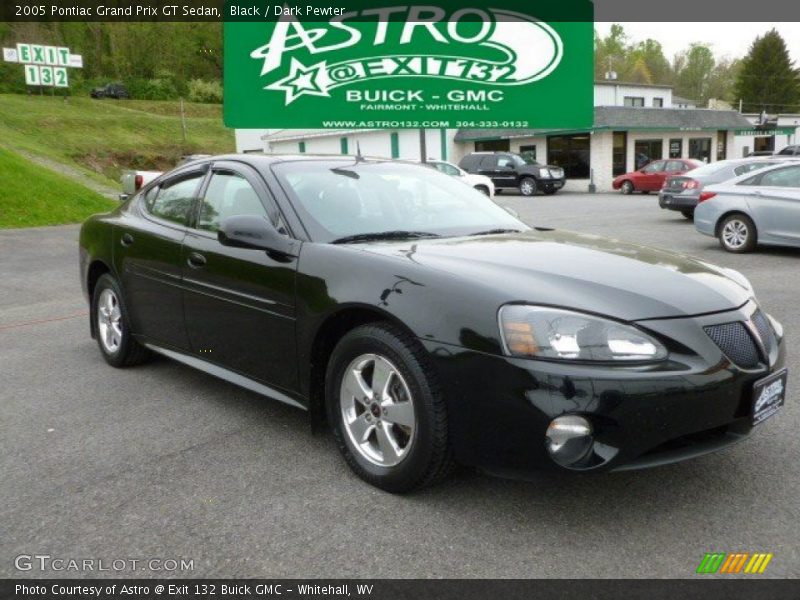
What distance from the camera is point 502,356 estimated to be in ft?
9.39

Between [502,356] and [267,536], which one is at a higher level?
[502,356]

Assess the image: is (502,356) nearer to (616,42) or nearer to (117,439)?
(117,439)

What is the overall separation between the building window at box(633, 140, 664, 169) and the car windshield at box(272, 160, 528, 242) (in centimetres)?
3541

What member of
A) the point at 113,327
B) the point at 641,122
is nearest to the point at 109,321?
the point at 113,327

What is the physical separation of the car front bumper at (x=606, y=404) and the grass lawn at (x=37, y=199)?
50.9 ft

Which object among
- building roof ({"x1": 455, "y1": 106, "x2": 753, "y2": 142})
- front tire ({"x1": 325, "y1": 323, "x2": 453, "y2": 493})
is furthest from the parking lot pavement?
building roof ({"x1": 455, "y1": 106, "x2": 753, "y2": 142})

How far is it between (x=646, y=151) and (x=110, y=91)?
4246 cm

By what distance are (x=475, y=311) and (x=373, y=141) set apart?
1608 inches

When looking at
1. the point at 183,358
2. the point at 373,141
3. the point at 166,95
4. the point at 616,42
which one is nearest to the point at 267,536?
the point at 183,358

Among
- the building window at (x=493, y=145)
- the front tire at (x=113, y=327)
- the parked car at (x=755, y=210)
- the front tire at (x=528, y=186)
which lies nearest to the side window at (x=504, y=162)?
the front tire at (x=528, y=186)

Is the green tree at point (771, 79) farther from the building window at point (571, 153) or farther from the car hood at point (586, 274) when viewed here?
the car hood at point (586, 274)

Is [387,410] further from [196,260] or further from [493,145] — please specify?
[493,145]

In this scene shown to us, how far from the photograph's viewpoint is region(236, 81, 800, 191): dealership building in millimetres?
35875

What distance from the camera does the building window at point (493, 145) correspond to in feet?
128
